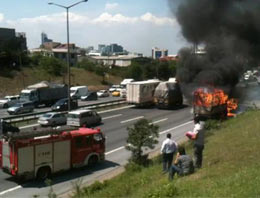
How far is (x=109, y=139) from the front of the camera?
25.9 m

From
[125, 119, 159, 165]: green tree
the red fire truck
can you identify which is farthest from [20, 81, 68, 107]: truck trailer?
[125, 119, 159, 165]: green tree

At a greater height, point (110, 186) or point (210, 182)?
point (210, 182)

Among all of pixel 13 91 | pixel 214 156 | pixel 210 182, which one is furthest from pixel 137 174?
pixel 13 91

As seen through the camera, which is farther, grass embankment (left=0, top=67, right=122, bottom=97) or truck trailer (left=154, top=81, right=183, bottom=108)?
grass embankment (left=0, top=67, right=122, bottom=97)

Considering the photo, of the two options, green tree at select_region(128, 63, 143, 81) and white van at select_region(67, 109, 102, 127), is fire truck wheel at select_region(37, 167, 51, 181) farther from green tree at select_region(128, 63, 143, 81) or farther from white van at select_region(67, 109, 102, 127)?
green tree at select_region(128, 63, 143, 81)

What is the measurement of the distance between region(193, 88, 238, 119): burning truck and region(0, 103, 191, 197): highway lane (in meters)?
3.75

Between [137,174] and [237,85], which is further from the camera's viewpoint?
[237,85]

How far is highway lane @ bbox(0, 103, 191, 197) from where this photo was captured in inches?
805

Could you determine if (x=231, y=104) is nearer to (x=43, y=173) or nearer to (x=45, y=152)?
(x=45, y=152)

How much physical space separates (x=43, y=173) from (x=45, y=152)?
99 cm

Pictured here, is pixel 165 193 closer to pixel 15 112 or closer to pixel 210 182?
pixel 210 182

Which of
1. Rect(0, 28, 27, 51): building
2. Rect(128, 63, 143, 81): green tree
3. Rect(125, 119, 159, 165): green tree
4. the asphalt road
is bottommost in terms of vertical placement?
the asphalt road

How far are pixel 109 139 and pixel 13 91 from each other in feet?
131

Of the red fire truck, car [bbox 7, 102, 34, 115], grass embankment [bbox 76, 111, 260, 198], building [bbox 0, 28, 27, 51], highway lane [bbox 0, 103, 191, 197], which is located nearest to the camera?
grass embankment [bbox 76, 111, 260, 198]
